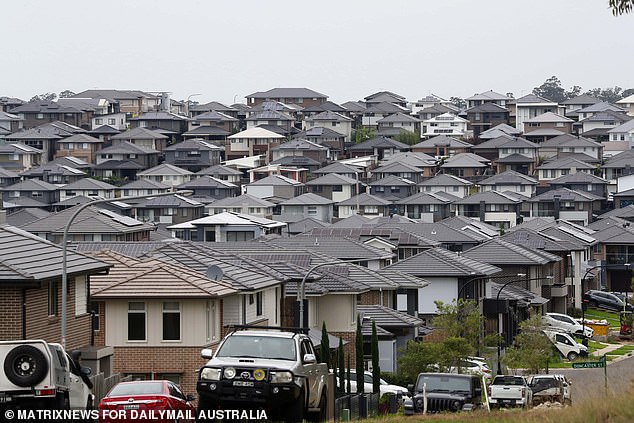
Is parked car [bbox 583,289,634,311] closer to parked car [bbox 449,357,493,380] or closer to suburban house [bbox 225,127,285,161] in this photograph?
parked car [bbox 449,357,493,380]

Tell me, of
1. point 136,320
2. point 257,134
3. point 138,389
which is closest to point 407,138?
point 257,134

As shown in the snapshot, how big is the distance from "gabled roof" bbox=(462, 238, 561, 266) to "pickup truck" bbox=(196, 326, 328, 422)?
204ft

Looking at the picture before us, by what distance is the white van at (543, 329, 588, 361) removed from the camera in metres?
73.6

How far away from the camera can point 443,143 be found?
17225cm

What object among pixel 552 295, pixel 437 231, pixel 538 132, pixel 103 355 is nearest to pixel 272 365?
pixel 103 355

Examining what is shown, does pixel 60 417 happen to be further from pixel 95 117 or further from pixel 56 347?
pixel 95 117

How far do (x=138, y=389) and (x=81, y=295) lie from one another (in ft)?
44.7

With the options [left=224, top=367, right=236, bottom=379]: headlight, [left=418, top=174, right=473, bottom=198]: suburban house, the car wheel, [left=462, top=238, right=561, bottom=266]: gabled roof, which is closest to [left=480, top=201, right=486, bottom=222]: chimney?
[left=418, top=174, right=473, bottom=198]: suburban house

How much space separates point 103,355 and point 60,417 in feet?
46.5

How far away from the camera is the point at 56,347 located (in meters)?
24.3

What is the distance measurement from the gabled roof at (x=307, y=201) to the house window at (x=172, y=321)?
300ft

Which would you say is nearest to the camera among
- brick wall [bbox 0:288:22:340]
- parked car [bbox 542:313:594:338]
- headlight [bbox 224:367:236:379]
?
headlight [bbox 224:367:236:379]

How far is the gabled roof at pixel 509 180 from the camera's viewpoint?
145m

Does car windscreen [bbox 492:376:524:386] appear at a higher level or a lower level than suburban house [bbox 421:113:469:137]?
lower
